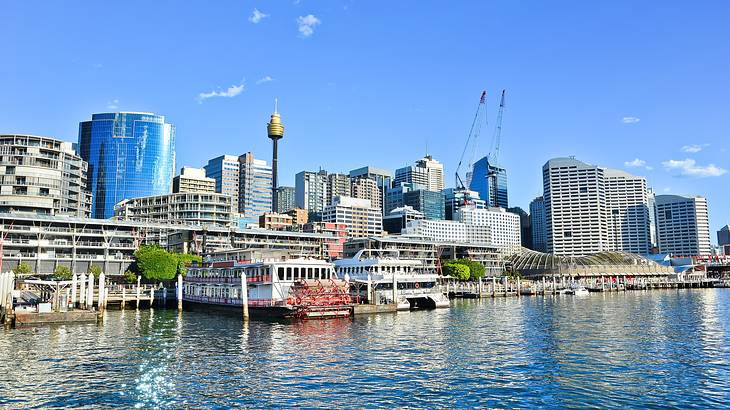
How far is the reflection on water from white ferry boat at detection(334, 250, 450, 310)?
17639 mm

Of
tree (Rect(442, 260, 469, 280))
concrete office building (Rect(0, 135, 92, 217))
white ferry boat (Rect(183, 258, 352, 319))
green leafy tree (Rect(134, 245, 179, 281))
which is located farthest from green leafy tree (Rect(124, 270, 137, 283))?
tree (Rect(442, 260, 469, 280))

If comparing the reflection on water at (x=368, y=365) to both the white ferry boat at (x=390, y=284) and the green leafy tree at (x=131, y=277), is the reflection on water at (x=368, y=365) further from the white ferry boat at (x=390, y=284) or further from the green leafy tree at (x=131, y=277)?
the green leafy tree at (x=131, y=277)

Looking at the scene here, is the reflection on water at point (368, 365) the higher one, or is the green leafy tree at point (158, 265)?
the green leafy tree at point (158, 265)

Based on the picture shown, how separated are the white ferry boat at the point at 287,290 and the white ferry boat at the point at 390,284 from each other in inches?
333

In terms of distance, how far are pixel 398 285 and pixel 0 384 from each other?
6511 centimetres

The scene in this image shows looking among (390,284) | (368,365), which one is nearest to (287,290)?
(390,284)

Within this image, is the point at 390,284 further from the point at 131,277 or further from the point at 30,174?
the point at 30,174

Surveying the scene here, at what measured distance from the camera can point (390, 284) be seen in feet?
311

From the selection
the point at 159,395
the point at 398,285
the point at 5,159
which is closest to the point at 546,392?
the point at 159,395

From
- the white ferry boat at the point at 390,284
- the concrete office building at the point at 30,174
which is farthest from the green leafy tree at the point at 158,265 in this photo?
the concrete office building at the point at 30,174

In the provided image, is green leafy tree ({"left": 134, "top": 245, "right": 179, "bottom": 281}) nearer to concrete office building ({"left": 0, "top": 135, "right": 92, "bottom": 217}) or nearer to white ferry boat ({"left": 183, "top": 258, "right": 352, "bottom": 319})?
white ferry boat ({"left": 183, "top": 258, "right": 352, "bottom": 319})

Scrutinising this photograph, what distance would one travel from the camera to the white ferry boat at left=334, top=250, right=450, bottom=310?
88250 mm

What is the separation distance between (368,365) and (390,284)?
51898mm

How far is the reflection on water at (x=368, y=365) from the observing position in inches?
1339
